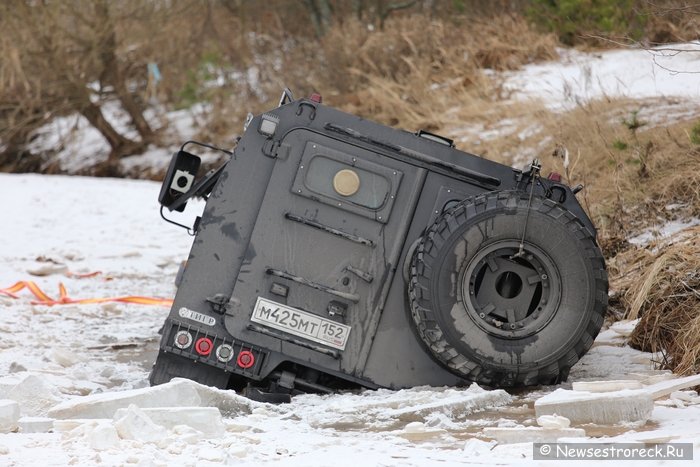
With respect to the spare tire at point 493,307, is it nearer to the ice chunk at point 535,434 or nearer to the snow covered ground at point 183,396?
the snow covered ground at point 183,396

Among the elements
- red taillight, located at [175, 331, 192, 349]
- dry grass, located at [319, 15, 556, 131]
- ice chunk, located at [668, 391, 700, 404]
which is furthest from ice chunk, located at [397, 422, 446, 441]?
dry grass, located at [319, 15, 556, 131]

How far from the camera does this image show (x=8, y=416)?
429 cm

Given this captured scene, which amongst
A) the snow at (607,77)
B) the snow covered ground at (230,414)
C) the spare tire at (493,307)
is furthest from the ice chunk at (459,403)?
the snow at (607,77)

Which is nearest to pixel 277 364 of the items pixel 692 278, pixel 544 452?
pixel 544 452

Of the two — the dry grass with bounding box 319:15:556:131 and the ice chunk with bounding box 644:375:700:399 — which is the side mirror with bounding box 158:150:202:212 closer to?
the ice chunk with bounding box 644:375:700:399

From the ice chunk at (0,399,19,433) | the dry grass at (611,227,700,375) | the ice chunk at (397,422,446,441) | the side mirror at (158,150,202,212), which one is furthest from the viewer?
the side mirror at (158,150,202,212)

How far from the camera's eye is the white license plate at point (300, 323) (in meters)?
5.45

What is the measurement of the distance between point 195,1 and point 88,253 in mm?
11594

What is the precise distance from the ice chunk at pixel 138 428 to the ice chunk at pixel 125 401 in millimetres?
422

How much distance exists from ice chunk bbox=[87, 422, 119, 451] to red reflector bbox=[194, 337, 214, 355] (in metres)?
1.47

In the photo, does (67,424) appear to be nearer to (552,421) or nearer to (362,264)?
(362,264)

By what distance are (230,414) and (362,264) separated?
1.05m

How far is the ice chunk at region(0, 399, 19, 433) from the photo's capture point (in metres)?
4.28

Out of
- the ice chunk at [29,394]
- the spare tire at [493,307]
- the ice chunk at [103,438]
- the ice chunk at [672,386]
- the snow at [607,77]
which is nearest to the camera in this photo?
the ice chunk at [103,438]
